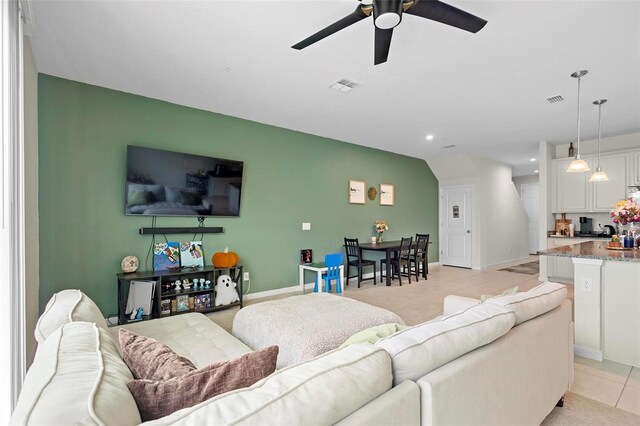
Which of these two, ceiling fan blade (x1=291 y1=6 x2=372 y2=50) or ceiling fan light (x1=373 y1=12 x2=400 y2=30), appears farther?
ceiling fan blade (x1=291 y1=6 x2=372 y2=50)

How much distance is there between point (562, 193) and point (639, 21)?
14.8 feet

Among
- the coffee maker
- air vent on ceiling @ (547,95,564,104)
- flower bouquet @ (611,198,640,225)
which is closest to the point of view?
flower bouquet @ (611,198,640,225)

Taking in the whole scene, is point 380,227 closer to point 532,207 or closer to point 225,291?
Answer: point 225,291

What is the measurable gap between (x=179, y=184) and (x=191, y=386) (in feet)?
11.5

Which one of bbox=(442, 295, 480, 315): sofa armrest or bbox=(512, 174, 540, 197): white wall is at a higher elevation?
bbox=(512, 174, 540, 197): white wall

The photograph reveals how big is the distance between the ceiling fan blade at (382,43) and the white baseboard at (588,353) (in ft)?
10.3

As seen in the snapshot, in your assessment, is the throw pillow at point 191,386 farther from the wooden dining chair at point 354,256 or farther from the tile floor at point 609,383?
the wooden dining chair at point 354,256

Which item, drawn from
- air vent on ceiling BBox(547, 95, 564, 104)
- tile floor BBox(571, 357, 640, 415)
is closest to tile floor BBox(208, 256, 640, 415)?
tile floor BBox(571, 357, 640, 415)

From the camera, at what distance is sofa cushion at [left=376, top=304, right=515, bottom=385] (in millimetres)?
1046

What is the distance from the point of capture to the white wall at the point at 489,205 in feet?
24.2

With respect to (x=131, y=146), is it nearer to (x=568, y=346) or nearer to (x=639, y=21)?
(x=568, y=346)

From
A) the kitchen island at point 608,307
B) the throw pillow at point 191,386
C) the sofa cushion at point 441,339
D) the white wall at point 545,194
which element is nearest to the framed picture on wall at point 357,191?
the white wall at point 545,194

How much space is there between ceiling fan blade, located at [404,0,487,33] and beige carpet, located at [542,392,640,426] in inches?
98.5

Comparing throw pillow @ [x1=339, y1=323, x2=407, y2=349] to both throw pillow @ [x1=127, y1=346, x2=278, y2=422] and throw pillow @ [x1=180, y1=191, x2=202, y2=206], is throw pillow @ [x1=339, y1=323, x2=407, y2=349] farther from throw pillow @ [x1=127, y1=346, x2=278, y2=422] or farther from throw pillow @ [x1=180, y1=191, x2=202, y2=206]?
throw pillow @ [x1=180, y1=191, x2=202, y2=206]
